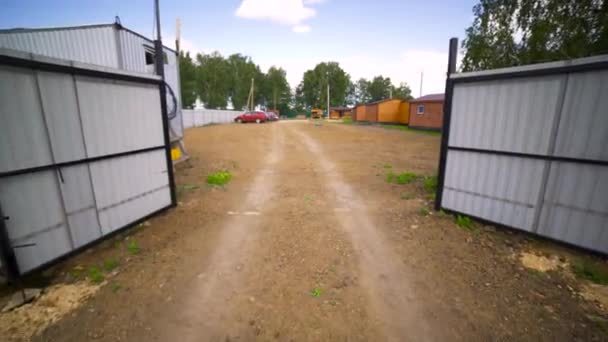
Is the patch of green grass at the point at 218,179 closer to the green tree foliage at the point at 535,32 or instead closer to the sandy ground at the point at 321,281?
the sandy ground at the point at 321,281

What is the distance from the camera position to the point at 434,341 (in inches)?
94.5

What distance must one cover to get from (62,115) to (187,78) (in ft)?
156

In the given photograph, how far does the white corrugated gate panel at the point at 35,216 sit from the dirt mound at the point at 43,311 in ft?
1.80

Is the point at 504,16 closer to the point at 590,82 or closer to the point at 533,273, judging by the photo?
the point at 590,82

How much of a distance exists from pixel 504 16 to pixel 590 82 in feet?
55.0

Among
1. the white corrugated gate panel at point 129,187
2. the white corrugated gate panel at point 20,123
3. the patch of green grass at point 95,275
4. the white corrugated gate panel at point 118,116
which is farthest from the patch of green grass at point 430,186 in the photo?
the white corrugated gate panel at point 20,123

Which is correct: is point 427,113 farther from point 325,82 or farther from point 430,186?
point 325,82

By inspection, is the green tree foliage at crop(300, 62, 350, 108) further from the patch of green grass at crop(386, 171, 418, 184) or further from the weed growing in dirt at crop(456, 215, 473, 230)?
the weed growing in dirt at crop(456, 215, 473, 230)

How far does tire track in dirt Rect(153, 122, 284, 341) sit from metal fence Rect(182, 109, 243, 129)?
2471cm

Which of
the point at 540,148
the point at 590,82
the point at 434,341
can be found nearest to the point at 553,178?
the point at 540,148

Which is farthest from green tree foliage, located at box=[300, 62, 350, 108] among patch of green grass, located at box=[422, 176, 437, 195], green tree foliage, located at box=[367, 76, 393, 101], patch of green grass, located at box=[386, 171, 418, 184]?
patch of green grass, located at box=[422, 176, 437, 195]

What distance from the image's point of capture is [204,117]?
3016 cm

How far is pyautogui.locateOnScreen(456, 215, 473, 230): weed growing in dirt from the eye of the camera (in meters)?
4.75

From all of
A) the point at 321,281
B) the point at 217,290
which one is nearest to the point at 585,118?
the point at 321,281
